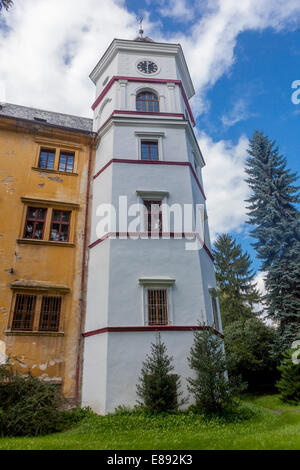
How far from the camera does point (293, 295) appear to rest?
64.0ft

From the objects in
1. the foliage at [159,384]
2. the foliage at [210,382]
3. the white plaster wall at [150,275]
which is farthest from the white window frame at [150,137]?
the foliage at [159,384]

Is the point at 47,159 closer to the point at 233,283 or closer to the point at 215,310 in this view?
the point at 215,310

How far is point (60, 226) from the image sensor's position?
15484 millimetres

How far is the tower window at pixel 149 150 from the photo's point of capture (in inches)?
651

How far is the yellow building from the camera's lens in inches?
504

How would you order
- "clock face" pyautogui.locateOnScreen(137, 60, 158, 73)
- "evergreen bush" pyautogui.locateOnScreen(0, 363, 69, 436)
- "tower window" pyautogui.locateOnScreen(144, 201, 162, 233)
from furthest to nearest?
"clock face" pyautogui.locateOnScreen(137, 60, 158, 73)
"tower window" pyautogui.locateOnScreen(144, 201, 162, 233)
"evergreen bush" pyautogui.locateOnScreen(0, 363, 69, 436)

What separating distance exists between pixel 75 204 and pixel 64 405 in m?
9.24

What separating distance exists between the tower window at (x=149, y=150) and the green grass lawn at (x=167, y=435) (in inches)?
475

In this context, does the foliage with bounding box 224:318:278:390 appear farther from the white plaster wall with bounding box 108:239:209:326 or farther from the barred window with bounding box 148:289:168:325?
the barred window with bounding box 148:289:168:325

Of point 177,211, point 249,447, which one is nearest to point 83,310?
point 177,211

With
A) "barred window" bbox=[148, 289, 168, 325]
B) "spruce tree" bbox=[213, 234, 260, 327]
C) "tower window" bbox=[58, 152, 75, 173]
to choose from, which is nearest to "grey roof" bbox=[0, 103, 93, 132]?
"tower window" bbox=[58, 152, 75, 173]

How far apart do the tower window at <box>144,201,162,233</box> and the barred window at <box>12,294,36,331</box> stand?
6126 millimetres

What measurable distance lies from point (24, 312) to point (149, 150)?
10.3 meters
